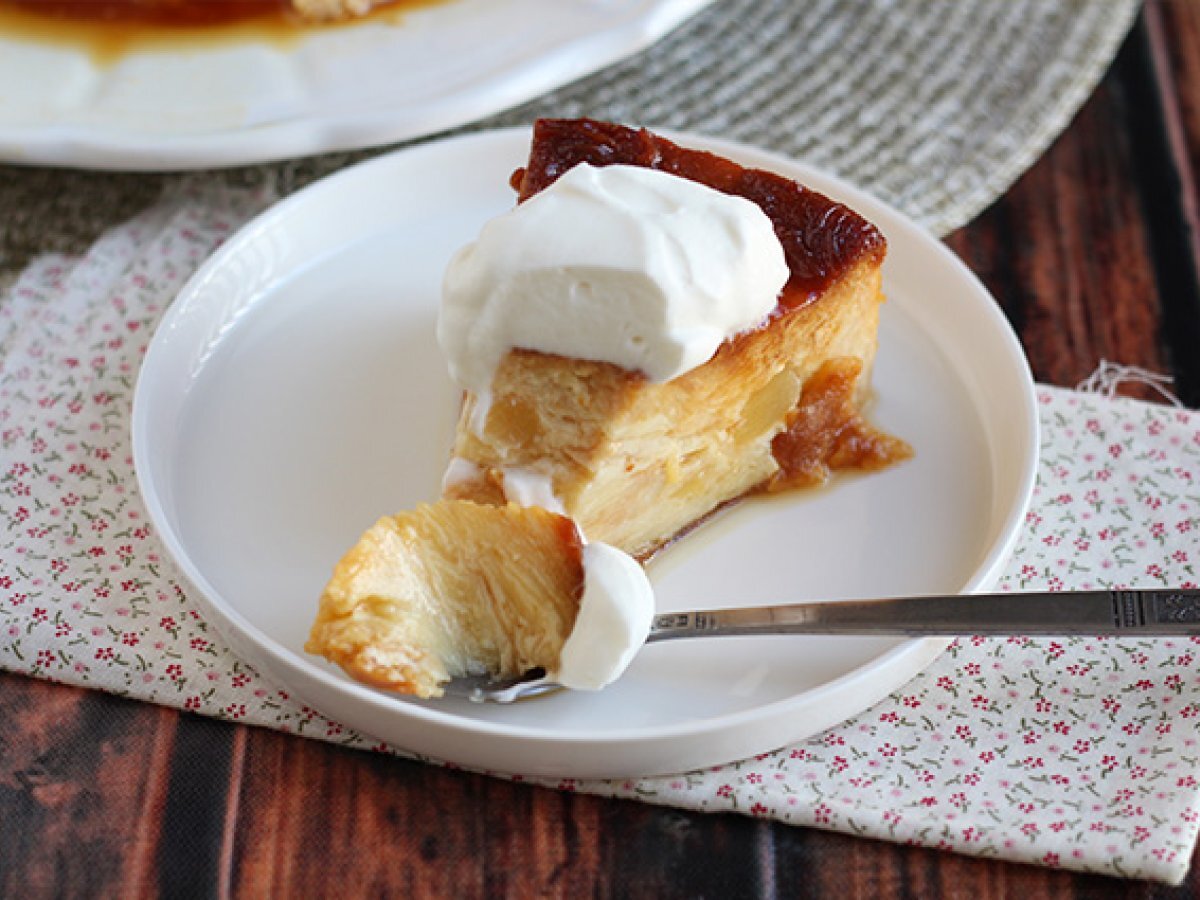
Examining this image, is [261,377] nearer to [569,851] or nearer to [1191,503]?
[569,851]

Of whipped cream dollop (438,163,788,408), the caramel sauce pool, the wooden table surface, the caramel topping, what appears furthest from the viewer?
the caramel sauce pool

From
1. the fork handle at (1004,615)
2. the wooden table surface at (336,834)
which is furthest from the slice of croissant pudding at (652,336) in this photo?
the wooden table surface at (336,834)

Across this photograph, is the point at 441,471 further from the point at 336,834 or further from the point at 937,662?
the point at 937,662

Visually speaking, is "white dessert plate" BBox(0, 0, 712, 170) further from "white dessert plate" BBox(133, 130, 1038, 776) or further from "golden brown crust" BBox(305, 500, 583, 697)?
"golden brown crust" BBox(305, 500, 583, 697)

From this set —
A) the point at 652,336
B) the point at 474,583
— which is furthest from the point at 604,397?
the point at 474,583

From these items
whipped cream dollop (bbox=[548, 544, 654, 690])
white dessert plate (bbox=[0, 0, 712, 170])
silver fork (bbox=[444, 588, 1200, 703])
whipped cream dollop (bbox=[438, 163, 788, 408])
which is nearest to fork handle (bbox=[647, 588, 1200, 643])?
silver fork (bbox=[444, 588, 1200, 703])

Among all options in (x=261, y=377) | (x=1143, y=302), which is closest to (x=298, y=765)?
(x=261, y=377)
